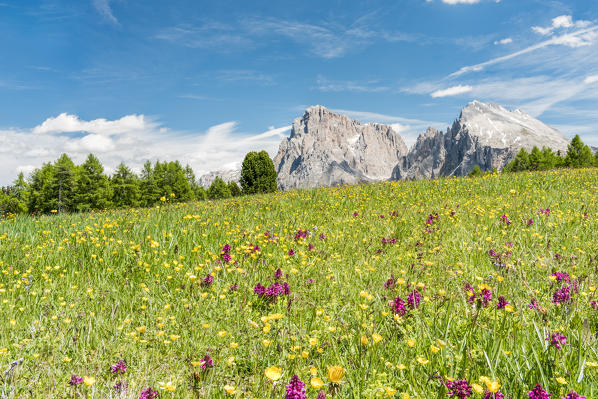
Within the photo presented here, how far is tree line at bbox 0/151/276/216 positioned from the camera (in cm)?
4322

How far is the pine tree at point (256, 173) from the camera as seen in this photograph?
161 feet

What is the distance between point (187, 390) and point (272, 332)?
102cm

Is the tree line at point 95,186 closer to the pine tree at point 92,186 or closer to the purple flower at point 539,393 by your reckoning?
the pine tree at point 92,186

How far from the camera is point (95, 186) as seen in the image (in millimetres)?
47875

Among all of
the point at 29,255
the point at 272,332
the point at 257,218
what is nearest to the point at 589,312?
the point at 272,332

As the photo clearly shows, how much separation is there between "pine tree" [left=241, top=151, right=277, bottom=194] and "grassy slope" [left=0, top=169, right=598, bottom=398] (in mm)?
40786

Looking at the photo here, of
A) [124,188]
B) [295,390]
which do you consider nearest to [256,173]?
[124,188]


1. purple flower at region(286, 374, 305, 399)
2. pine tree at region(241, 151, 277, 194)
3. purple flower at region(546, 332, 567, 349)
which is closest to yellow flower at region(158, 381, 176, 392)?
purple flower at region(286, 374, 305, 399)

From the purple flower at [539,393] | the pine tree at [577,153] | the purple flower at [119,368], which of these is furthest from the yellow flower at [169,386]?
the pine tree at [577,153]

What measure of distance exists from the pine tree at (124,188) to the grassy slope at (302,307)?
49320mm

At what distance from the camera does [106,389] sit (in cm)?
254

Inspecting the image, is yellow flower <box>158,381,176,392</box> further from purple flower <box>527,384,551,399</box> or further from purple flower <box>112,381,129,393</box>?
purple flower <box>527,384,551,399</box>

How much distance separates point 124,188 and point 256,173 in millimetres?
22816

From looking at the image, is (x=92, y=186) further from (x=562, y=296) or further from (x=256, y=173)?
(x=562, y=296)
